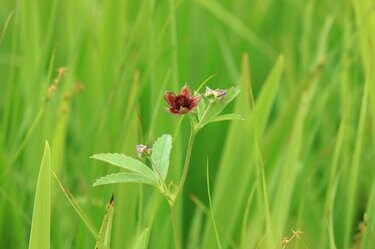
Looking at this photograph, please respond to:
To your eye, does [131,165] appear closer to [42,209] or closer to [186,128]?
[42,209]

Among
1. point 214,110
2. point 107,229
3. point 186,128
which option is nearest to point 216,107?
point 214,110

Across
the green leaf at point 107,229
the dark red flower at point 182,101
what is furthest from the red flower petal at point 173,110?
the green leaf at point 107,229

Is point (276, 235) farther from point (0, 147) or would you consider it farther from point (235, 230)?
point (0, 147)

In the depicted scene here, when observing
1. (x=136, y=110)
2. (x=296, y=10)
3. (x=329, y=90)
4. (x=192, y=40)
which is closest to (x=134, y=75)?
(x=136, y=110)

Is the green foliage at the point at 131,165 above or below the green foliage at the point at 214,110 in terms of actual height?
below

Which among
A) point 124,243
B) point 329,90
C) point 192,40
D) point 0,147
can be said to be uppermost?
→ point 192,40

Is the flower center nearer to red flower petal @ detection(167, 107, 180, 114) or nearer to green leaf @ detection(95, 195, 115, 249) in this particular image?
red flower petal @ detection(167, 107, 180, 114)

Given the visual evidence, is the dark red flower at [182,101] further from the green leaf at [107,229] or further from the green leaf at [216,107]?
the green leaf at [107,229]
